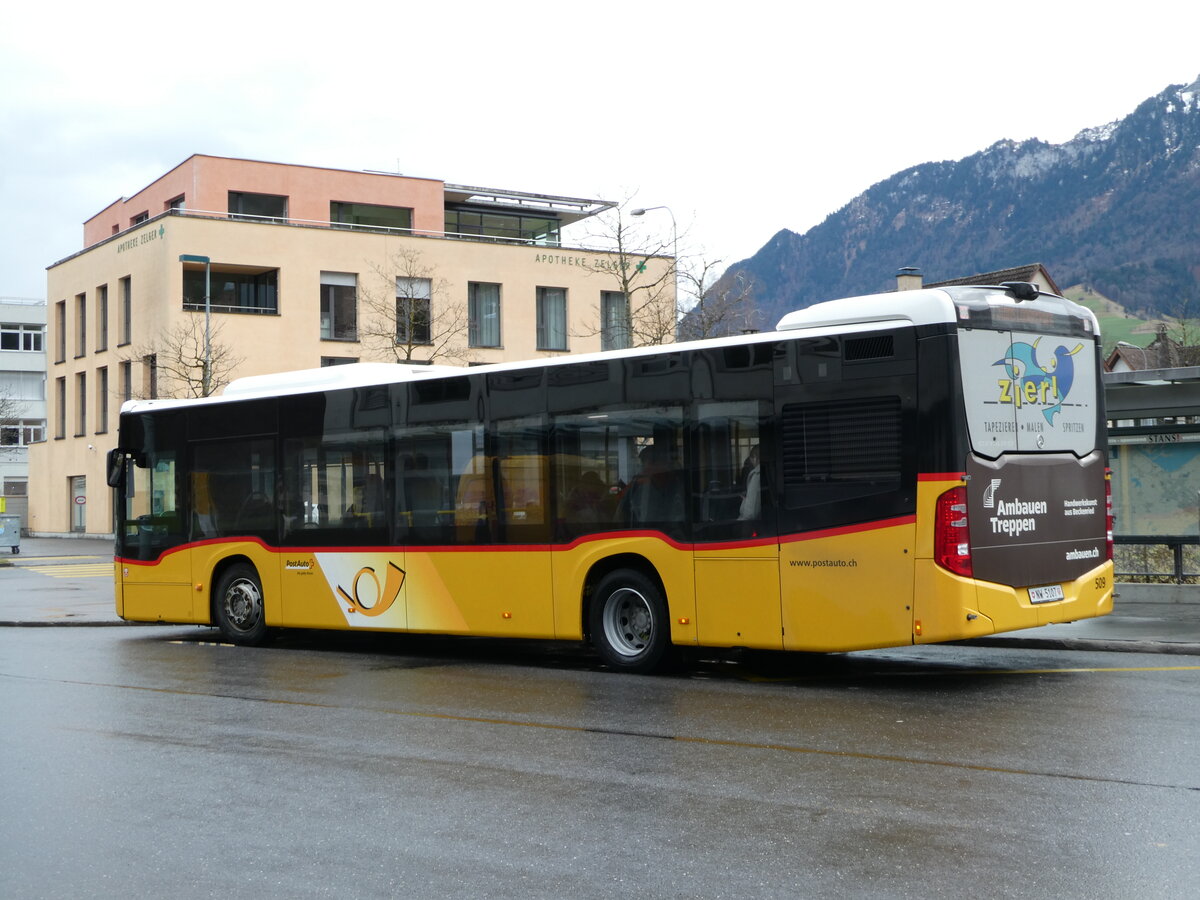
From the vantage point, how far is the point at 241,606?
16.1 m

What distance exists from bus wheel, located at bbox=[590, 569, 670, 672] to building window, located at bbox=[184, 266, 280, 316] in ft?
145

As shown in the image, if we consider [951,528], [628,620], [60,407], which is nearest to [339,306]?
[60,407]

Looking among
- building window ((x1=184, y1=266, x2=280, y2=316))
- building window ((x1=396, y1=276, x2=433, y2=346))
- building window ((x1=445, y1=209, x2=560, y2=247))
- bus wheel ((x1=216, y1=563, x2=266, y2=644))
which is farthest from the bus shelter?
building window ((x1=445, y1=209, x2=560, y2=247))

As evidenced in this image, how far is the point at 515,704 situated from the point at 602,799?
3652 millimetres

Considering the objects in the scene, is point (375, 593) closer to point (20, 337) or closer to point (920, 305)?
point (920, 305)

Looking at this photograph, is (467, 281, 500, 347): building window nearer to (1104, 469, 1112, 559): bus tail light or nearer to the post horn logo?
the post horn logo

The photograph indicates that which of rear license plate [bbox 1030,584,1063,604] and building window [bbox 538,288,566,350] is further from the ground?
building window [bbox 538,288,566,350]

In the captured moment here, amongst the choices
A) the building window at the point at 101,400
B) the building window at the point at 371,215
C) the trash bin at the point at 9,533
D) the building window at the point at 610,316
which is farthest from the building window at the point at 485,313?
the trash bin at the point at 9,533

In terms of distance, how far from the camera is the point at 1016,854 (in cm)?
585

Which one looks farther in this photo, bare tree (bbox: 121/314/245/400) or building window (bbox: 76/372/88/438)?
building window (bbox: 76/372/88/438)

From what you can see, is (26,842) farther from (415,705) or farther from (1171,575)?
Answer: (1171,575)

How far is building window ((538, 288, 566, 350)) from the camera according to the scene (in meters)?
60.8

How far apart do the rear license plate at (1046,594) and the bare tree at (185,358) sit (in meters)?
42.8

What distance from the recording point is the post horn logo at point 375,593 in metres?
14.4
